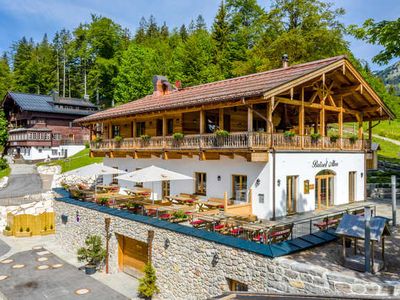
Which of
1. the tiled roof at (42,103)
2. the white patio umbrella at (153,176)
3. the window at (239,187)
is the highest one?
the tiled roof at (42,103)

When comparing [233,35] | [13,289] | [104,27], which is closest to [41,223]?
[13,289]

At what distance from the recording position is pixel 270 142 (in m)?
14.9

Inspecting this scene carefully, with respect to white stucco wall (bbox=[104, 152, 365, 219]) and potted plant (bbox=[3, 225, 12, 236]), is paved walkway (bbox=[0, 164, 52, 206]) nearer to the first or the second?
potted plant (bbox=[3, 225, 12, 236])

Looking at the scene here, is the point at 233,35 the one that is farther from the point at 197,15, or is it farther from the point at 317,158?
the point at 197,15

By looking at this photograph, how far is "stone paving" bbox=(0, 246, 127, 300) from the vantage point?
47.8 feet

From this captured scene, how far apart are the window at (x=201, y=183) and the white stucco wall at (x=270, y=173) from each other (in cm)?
27

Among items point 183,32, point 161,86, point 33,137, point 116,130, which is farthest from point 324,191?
point 183,32

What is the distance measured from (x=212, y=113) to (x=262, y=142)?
5.68 metres

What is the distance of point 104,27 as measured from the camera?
67.4 m

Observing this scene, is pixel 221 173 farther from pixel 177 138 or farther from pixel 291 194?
pixel 291 194

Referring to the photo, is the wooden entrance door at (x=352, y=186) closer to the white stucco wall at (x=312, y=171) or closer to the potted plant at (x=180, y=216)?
the white stucco wall at (x=312, y=171)

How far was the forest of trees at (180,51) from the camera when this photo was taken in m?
33.2

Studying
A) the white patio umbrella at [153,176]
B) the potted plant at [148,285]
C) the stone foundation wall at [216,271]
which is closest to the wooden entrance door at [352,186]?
the white patio umbrella at [153,176]

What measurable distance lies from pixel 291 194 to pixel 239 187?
2510mm
